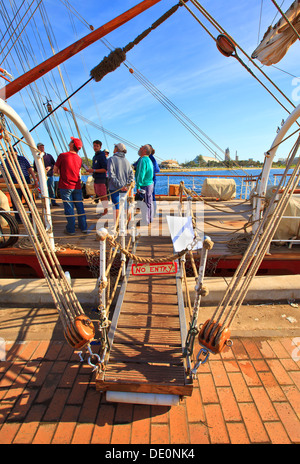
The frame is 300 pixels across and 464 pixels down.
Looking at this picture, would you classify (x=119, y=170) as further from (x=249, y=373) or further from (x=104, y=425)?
(x=104, y=425)

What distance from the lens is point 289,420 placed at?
2086 mm

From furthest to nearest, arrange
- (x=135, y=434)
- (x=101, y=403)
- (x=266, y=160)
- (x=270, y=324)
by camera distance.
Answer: (x=266, y=160) < (x=270, y=324) < (x=101, y=403) < (x=135, y=434)

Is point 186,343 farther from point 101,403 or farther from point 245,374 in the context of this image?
point 101,403

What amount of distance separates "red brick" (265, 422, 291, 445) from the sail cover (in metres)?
5.59

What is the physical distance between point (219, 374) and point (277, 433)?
665 mm

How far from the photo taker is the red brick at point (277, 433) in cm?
194

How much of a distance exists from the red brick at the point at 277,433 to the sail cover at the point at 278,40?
5.59 m

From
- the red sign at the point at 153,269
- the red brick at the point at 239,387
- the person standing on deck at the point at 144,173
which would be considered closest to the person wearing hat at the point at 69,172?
the person standing on deck at the point at 144,173

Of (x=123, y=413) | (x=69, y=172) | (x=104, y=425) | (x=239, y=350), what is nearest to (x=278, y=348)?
(x=239, y=350)

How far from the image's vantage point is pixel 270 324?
327cm
